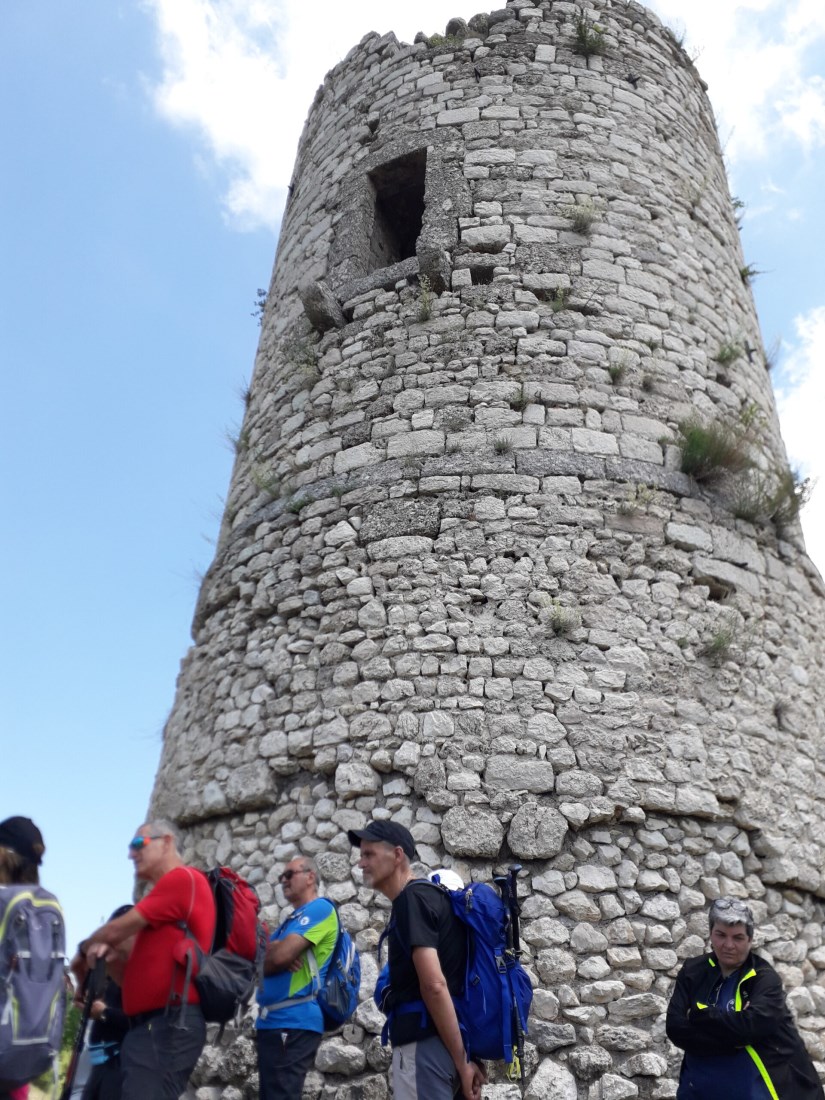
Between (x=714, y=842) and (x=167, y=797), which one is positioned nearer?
(x=714, y=842)

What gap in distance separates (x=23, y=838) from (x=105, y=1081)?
0.82 metres

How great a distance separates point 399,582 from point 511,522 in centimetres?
68

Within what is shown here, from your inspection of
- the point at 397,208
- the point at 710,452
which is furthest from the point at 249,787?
the point at 397,208

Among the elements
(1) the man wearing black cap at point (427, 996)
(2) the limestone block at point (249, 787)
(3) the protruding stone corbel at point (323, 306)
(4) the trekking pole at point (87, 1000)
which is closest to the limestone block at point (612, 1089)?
(1) the man wearing black cap at point (427, 996)

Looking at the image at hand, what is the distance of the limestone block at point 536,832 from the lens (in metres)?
4.41

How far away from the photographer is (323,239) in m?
7.07

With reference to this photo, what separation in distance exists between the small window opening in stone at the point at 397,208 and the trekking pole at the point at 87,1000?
5.11 meters

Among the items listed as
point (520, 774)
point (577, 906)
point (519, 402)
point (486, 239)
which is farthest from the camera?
point (486, 239)

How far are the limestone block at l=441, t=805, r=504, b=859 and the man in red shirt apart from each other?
1660mm

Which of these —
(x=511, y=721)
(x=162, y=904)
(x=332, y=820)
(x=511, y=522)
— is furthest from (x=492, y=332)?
(x=162, y=904)

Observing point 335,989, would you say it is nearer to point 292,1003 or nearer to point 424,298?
point 292,1003

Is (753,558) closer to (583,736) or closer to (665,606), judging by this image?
(665,606)

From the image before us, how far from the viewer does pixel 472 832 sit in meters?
4.44

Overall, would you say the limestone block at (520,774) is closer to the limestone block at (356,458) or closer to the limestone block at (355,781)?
the limestone block at (355,781)
